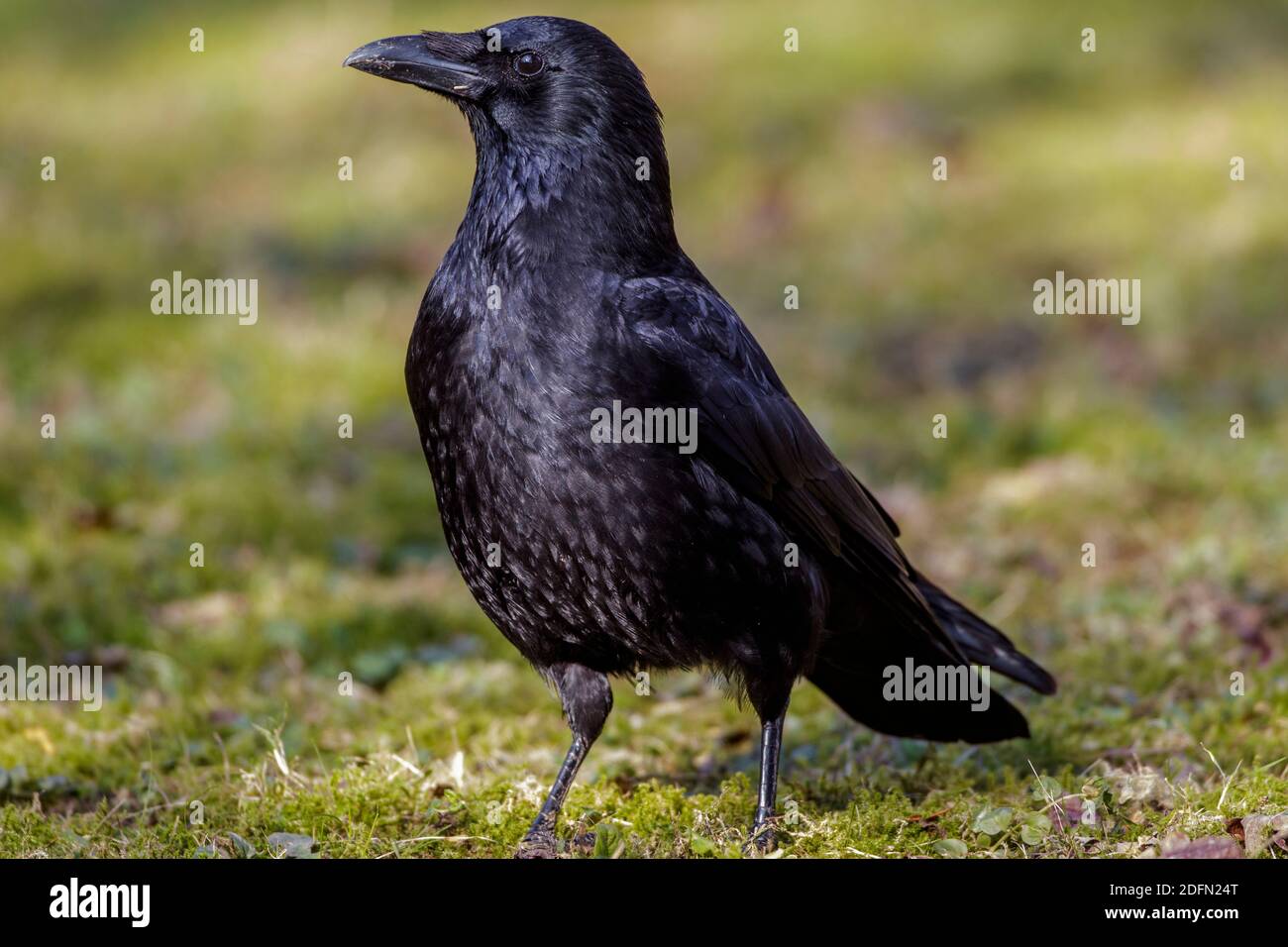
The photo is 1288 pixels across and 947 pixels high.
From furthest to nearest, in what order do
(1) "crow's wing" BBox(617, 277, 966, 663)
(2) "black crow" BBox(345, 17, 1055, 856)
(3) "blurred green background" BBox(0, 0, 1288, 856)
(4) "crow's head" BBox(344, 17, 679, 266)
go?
(3) "blurred green background" BBox(0, 0, 1288, 856)
(4) "crow's head" BBox(344, 17, 679, 266)
(1) "crow's wing" BBox(617, 277, 966, 663)
(2) "black crow" BBox(345, 17, 1055, 856)

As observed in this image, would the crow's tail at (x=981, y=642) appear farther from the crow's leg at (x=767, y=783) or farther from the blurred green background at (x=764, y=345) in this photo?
the crow's leg at (x=767, y=783)

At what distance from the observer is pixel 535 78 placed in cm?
416

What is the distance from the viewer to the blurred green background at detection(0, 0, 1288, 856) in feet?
14.3

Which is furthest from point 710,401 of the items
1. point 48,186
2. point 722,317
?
point 48,186

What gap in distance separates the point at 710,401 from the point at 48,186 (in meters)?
8.05

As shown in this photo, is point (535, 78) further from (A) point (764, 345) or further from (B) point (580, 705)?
(A) point (764, 345)

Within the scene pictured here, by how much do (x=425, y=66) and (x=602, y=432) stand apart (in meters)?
1.22

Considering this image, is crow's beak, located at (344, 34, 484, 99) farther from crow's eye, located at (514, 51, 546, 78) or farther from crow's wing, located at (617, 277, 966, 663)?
crow's wing, located at (617, 277, 966, 663)

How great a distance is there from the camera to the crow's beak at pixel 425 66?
13.7 ft

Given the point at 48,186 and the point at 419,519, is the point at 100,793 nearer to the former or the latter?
the point at 419,519

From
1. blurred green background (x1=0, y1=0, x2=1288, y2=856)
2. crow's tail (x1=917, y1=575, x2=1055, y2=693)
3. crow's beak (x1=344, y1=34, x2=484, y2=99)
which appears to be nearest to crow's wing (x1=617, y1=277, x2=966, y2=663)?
crow's tail (x1=917, y1=575, x2=1055, y2=693)

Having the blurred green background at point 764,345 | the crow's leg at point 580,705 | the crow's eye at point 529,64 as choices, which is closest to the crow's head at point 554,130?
the crow's eye at point 529,64

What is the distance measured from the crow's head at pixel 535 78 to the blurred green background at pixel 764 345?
1792mm

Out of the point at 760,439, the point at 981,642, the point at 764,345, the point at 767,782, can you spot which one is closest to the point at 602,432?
the point at 760,439
